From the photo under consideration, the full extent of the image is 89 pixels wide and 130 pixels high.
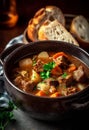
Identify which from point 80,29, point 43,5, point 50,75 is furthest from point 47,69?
point 43,5

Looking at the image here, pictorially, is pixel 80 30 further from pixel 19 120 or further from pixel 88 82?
pixel 19 120

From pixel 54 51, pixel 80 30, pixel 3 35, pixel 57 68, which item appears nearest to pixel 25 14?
pixel 3 35

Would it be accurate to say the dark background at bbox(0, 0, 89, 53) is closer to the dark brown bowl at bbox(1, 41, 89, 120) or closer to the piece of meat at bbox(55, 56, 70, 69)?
the piece of meat at bbox(55, 56, 70, 69)

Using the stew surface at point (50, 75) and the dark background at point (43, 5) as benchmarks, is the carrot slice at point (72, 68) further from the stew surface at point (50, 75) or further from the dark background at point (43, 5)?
the dark background at point (43, 5)

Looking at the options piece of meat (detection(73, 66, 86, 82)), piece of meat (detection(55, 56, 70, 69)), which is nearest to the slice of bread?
piece of meat (detection(55, 56, 70, 69))

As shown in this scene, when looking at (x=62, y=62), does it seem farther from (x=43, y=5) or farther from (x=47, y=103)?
(x=43, y=5)

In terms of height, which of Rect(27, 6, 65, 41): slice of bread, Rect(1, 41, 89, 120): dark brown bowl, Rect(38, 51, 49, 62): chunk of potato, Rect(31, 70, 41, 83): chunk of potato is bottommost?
Rect(1, 41, 89, 120): dark brown bowl

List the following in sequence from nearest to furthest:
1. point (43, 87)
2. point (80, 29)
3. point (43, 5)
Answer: point (43, 87) → point (80, 29) → point (43, 5)
